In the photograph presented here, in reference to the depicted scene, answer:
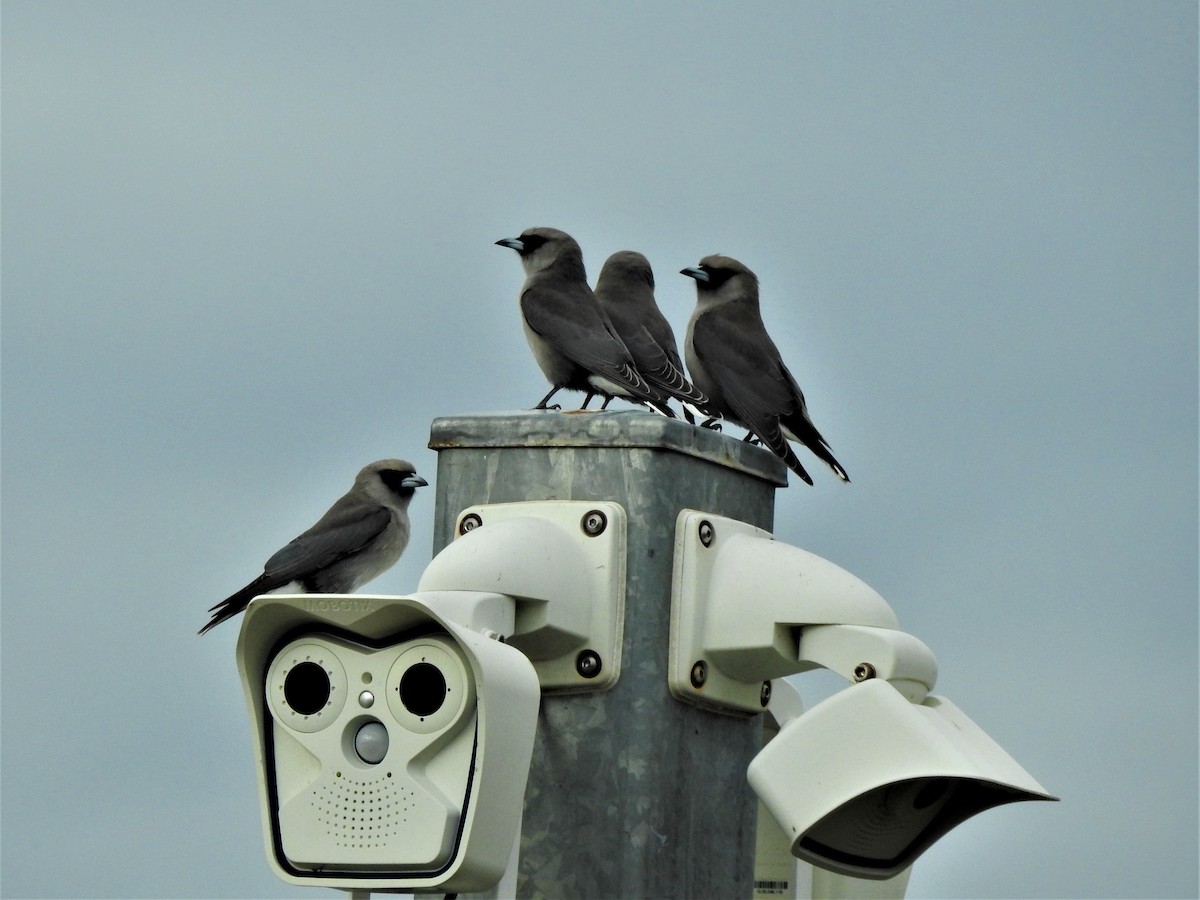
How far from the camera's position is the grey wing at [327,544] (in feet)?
25.9

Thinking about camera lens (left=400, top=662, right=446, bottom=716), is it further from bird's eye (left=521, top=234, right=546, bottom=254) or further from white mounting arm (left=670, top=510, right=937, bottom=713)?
bird's eye (left=521, top=234, right=546, bottom=254)

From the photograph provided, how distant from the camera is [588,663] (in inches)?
132

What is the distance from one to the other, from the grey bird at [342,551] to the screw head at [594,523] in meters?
4.59

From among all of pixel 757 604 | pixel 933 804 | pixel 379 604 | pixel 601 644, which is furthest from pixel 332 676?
pixel 933 804

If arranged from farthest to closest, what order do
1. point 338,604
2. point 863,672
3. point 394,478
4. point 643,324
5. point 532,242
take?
point 394,478, point 643,324, point 532,242, point 863,672, point 338,604

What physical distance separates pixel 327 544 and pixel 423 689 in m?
5.05

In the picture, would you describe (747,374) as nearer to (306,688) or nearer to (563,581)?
(563,581)

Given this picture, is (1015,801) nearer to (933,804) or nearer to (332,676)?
(933,804)

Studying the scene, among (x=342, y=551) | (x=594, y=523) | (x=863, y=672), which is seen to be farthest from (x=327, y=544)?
(x=863, y=672)

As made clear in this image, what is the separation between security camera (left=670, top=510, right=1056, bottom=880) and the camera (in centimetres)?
308

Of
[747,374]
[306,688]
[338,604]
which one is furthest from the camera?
[747,374]

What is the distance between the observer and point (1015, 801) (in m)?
3.18

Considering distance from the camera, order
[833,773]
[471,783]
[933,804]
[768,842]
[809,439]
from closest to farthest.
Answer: [471,783], [833,773], [933,804], [768,842], [809,439]

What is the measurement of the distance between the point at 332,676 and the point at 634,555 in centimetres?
65
